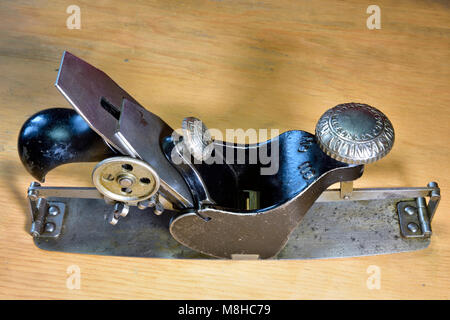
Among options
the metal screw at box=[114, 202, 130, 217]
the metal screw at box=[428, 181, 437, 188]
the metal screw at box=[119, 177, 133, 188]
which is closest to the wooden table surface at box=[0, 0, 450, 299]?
the metal screw at box=[428, 181, 437, 188]

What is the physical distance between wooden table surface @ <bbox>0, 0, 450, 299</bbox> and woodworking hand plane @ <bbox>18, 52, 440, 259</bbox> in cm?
7

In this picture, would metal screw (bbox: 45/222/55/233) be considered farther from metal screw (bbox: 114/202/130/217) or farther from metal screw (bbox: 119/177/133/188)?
metal screw (bbox: 119/177/133/188)

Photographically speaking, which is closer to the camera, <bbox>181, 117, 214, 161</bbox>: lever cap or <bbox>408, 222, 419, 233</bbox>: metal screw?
<bbox>181, 117, 214, 161</bbox>: lever cap

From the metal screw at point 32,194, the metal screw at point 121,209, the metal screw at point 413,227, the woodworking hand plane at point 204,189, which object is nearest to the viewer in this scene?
the woodworking hand plane at point 204,189

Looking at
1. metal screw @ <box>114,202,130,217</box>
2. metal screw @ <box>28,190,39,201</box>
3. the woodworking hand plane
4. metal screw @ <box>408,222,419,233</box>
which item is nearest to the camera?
the woodworking hand plane

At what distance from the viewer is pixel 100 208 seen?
6.73 ft

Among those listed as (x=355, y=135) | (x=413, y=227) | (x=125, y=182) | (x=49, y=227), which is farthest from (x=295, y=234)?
(x=49, y=227)

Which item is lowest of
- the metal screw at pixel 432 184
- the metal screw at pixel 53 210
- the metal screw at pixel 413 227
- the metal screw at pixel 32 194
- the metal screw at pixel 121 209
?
the metal screw at pixel 53 210

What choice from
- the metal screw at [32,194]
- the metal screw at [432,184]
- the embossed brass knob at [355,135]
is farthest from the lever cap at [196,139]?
the metal screw at [432,184]

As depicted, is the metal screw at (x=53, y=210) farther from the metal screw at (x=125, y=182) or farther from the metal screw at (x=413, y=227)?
the metal screw at (x=413, y=227)

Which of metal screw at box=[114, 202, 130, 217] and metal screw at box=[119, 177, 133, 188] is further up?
metal screw at box=[119, 177, 133, 188]

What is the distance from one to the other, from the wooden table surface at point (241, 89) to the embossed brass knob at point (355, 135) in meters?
0.49

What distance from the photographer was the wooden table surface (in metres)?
1.91

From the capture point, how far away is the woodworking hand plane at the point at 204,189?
1.56 metres
